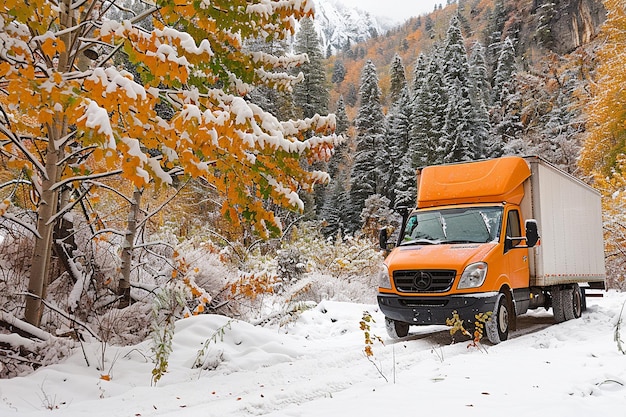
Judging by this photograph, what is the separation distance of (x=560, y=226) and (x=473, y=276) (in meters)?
3.75

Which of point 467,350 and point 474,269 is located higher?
point 474,269

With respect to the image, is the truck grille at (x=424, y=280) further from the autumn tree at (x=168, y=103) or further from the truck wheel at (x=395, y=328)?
the autumn tree at (x=168, y=103)

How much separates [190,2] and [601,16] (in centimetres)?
6511

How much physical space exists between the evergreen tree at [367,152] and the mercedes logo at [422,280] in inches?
1636

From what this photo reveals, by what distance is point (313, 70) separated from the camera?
163 feet

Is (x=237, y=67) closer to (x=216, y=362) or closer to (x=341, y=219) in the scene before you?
(x=216, y=362)

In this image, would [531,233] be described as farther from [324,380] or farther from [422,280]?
[324,380]

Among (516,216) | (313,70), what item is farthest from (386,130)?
(516,216)

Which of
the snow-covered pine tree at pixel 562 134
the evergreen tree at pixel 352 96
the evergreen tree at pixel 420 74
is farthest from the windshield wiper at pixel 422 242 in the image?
the evergreen tree at pixel 352 96

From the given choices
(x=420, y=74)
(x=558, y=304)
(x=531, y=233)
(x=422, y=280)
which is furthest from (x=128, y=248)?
(x=420, y=74)

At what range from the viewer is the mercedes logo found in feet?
26.3

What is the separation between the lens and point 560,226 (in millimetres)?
10328

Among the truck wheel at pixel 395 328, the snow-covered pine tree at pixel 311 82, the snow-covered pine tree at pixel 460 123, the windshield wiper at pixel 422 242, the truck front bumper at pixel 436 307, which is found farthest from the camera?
the snow-covered pine tree at pixel 311 82

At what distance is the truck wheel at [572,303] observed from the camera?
34.9 ft
